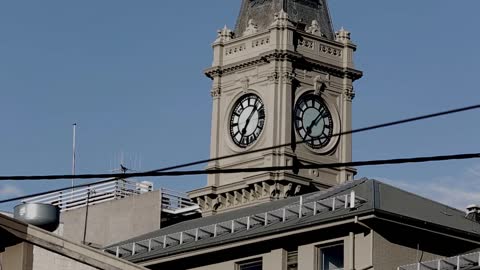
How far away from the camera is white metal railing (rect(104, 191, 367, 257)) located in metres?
68.6

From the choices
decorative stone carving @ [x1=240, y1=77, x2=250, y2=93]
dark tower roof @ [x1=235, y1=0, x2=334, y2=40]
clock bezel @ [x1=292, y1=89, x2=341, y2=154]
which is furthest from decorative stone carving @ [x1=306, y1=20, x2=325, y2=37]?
decorative stone carving @ [x1=240, y1=77, x2=250, y2=93]

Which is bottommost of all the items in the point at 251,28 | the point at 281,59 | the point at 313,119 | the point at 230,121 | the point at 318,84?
the point at 230,121

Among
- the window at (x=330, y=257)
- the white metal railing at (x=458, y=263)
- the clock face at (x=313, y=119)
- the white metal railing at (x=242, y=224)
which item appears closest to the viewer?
the white metal railing at (x=458, y=263)

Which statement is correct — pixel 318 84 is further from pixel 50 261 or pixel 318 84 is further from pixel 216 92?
pixel 50 261

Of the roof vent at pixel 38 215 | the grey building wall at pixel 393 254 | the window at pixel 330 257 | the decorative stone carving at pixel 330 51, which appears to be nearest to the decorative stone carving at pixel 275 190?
the decorative stone carving at pixel 330 51

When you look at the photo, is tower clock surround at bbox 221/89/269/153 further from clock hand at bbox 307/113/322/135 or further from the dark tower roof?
the dark tower roof

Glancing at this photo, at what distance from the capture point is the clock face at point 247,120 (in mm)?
105812

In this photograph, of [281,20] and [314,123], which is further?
[314,123]

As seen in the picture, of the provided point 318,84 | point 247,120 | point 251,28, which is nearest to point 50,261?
point 247,120

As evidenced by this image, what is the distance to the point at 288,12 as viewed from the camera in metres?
110

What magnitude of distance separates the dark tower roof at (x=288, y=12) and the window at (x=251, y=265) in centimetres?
3944

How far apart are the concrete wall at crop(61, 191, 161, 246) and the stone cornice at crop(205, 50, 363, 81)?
334 inches

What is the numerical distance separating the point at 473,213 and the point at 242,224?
8.53m

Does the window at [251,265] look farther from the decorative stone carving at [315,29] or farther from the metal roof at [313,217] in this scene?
the decorative stone carving at [315,29]
